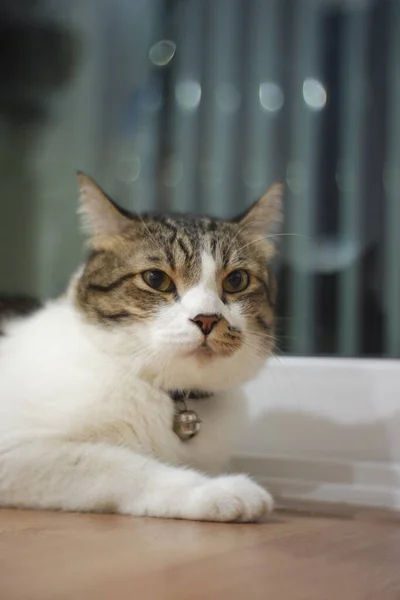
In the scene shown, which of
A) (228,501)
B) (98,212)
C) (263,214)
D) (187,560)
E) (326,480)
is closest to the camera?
(187,560)

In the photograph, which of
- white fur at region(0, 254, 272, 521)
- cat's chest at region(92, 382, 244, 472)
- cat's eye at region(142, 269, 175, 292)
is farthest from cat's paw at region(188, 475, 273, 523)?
cat's eye at region(142, 269, 175, 292)

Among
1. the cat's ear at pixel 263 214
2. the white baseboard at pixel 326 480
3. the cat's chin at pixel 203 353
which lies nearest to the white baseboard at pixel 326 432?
the white baseboard at pixel 326 480

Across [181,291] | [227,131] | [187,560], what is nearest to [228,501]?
[187,560]

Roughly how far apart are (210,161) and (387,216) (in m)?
0.58

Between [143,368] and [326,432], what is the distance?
67 cm

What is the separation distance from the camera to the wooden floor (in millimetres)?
908

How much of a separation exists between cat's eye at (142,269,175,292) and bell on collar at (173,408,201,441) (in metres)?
0.27

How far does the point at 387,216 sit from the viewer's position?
2.06 m

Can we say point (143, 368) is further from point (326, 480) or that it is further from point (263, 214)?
point (326, 480)

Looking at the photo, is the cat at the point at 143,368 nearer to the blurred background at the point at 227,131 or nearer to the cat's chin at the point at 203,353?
the cat's chin at the point at 203,353

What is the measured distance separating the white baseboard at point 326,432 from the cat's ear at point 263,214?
1.45ft

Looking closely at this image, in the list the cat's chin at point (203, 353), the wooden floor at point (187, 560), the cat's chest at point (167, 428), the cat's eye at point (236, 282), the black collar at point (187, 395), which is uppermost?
the cat's eye at point (236, 282)

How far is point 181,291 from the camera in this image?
148 cm

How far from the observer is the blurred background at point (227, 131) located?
82.0 inches
